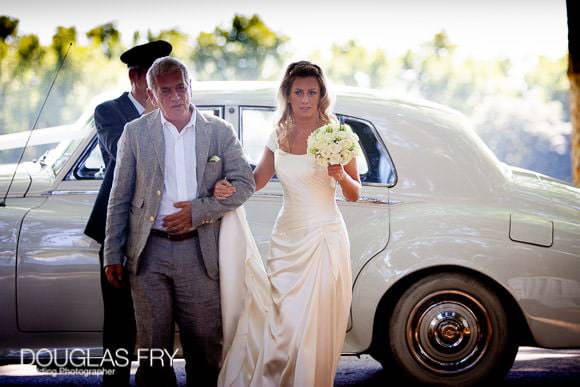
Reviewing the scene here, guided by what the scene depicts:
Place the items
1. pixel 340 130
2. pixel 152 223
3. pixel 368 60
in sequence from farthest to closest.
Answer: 1. pixel 368 60
2. pixel 340 130
3. pixel 152 223

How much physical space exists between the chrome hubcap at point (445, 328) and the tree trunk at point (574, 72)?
19.4ft

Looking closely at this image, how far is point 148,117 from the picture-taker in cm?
484

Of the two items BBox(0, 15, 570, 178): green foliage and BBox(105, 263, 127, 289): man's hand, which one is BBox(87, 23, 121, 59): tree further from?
BBox(105, 263, 127, 289): man's hand

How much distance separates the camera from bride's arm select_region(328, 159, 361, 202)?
5035mm

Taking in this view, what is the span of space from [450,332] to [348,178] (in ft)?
4.60

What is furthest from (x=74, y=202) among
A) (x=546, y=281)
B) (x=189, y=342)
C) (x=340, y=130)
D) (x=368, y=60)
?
(x=368, y=60)

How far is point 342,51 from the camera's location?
53969 millimetres

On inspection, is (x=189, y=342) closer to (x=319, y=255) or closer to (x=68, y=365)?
(x=319, y=255)

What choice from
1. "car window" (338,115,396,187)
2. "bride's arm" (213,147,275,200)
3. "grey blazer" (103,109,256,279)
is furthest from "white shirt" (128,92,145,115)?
"car window" (338,115,396,187)

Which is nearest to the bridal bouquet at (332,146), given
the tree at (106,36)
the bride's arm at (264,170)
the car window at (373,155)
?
the bride's arm at (264,170)

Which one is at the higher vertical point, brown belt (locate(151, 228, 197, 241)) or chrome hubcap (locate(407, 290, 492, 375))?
brown belt (locate(151, 228, 197, 241))

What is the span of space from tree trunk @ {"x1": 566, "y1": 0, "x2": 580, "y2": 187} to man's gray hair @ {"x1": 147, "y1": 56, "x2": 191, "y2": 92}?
712 cm

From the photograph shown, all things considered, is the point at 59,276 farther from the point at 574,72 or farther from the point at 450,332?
the point at 574,72

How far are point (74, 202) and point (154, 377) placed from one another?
157cm
